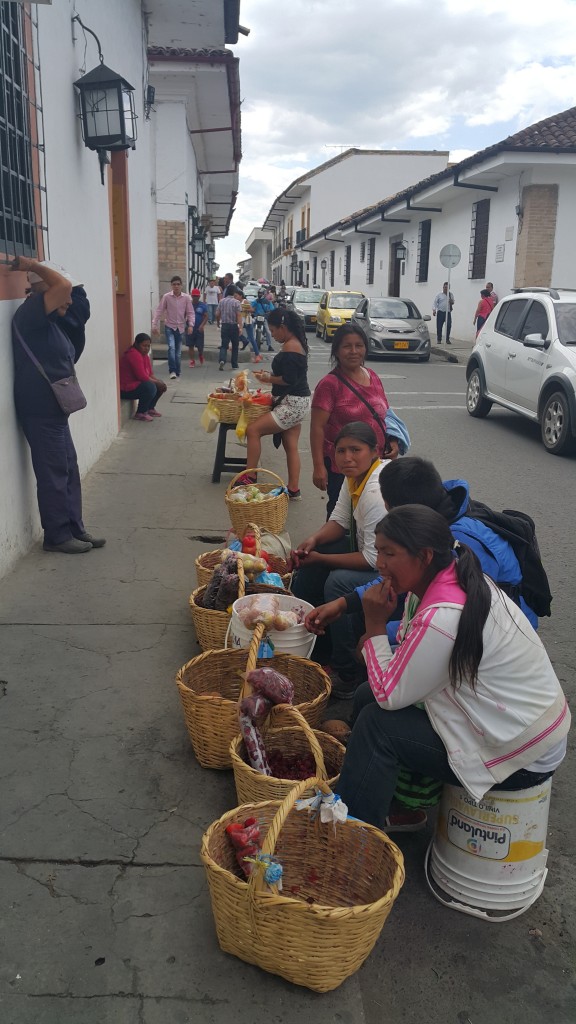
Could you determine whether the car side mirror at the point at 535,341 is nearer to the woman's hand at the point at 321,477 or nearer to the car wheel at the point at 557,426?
the car wheel at the point at 557,426

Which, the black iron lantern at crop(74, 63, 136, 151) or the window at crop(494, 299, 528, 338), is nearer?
the black iron lantern at crop(74, 63, 136, 151)

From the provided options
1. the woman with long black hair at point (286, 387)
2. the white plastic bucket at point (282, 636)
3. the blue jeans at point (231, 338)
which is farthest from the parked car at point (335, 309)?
the white plastic bucket at point (282, 636)

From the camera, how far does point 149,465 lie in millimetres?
8453

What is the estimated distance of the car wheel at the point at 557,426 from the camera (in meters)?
9.55

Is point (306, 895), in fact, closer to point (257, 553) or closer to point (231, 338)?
point (257, 553)

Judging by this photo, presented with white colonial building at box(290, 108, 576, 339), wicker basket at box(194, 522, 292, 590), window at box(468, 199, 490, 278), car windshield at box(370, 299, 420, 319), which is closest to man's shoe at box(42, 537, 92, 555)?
wicker basket at box(194, 522, 292, 590)

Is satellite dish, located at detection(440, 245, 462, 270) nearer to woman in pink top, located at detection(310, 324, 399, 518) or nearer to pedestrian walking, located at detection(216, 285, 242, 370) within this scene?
pedestrian walking, located at detection(216, 285, 242, 370)

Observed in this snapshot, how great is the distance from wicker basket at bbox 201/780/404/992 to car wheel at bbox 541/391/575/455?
7842 mm

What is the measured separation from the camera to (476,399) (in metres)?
12.3

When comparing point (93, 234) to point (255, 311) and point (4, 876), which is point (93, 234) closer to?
point (4, 876)

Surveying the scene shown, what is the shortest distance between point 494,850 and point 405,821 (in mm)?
449

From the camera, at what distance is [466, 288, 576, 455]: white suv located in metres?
9.70

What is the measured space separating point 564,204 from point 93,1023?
21.8m

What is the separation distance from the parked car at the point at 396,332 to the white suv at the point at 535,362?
859 cm
